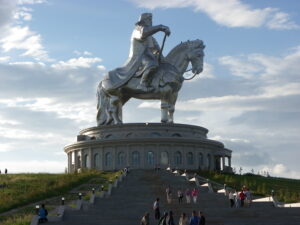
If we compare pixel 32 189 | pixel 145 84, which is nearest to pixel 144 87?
pixel 145 84

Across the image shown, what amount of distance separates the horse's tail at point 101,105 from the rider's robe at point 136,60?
1.02 m

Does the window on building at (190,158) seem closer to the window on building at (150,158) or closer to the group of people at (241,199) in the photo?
the window on building at (150,158)

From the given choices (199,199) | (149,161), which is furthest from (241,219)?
(149,161)

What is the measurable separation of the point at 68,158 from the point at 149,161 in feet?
38.6

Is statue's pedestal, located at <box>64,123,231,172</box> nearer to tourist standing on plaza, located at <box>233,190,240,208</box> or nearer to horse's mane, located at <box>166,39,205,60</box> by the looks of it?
horse's mane, located at <box>166,39,205,60</box>

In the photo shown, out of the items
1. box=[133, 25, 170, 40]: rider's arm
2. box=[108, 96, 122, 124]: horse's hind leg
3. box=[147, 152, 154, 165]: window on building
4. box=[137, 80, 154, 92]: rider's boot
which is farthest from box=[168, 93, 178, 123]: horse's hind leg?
box=[133, 25, 170, 40]: rider's arm

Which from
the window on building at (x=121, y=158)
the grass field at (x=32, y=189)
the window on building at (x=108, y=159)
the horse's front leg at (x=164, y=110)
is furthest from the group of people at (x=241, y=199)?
the horse's front leg at (x=164, y=110)

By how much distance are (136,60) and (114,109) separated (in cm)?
534

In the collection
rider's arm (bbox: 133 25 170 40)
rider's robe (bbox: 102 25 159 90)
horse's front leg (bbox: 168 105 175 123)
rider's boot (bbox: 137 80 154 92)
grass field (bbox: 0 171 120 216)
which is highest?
rider's arm (bbox: 133 25 170 40)

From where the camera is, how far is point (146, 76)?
63438 millimetres

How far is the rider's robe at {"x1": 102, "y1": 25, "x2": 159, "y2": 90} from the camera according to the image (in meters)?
63.9

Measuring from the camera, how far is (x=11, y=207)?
32.4m

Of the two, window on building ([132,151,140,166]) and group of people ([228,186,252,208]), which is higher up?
window on building ([132,151,140,166])

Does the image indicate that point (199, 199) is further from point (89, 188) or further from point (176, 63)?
point (176, 63)
